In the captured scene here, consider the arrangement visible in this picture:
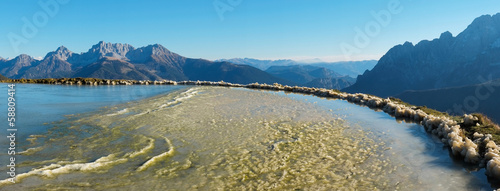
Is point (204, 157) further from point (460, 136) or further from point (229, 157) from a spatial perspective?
point (460, 136)

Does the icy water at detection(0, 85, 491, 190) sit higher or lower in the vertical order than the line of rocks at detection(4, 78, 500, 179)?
lower

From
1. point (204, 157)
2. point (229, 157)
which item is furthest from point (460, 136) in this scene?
point (204, 157)

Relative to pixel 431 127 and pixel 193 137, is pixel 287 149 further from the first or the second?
pixel 431 127

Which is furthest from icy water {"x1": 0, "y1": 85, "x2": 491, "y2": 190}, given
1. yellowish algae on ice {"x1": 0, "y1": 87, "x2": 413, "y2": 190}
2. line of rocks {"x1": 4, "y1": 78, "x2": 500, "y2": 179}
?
line of rocks {"x1": 4, "y1": 78, "x2": 500, "y2": 179}

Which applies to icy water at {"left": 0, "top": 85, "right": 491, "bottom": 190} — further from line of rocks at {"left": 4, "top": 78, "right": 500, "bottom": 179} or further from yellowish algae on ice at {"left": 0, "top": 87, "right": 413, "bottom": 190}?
line of rocks at {"left": 4, "top": 78, "right": 500, "bottom": 179}

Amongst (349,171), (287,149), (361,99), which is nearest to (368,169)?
(349,171)

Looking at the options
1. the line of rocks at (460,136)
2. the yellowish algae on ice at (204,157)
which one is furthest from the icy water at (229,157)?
the line of rocks at (460,136)

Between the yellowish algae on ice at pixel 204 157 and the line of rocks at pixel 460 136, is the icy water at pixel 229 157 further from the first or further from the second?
the line of rocks at pixel 460 136
